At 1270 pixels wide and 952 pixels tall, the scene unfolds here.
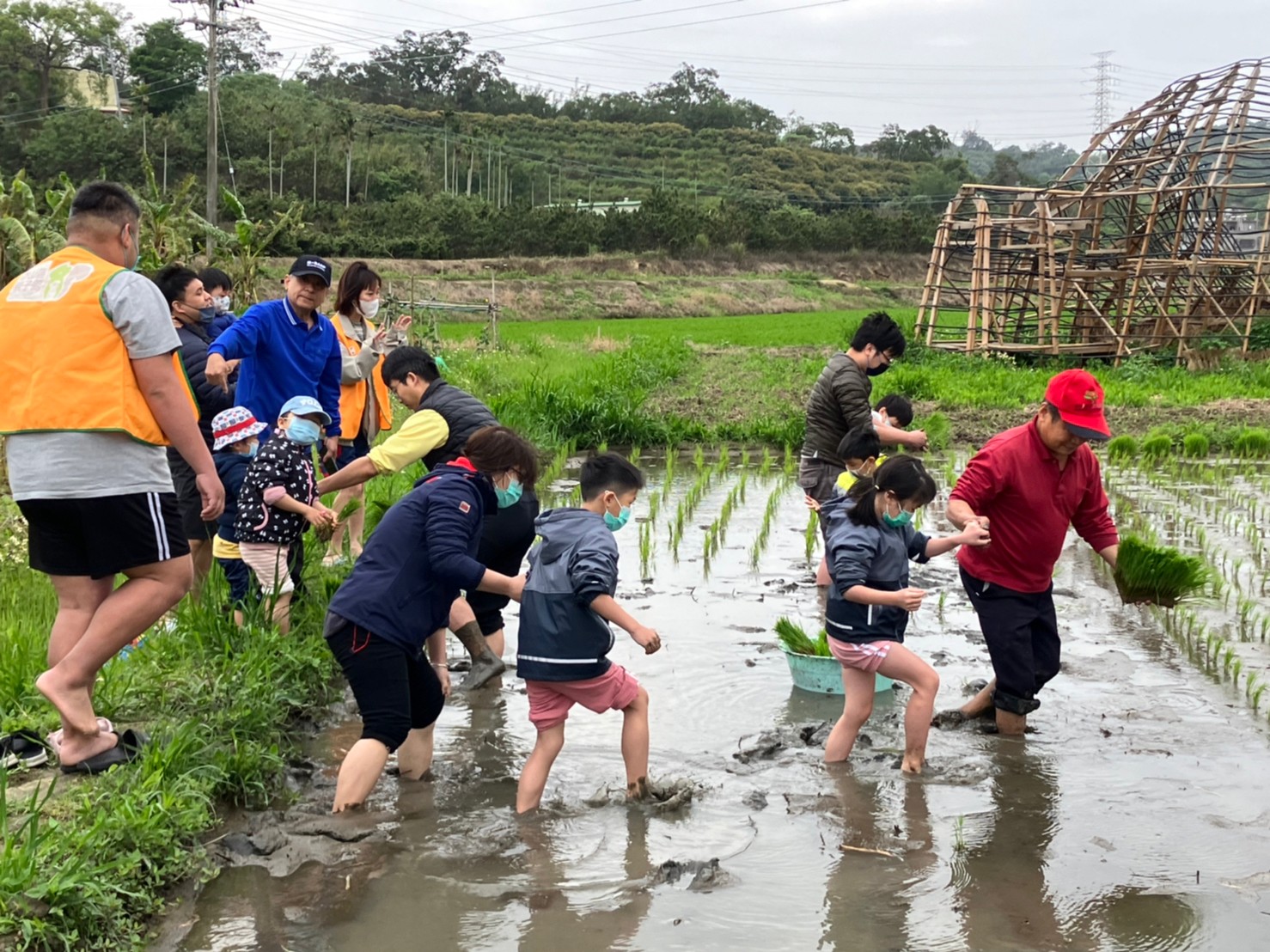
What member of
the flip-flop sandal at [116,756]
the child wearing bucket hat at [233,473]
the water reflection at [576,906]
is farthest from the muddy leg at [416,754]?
the child wearing bucket hat at [233,473]

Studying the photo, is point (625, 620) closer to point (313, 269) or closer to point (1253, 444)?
point (313, 269)

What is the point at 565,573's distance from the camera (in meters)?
4.02

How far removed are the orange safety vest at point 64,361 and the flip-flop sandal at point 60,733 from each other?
99cm

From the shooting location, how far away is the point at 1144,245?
64.7ft

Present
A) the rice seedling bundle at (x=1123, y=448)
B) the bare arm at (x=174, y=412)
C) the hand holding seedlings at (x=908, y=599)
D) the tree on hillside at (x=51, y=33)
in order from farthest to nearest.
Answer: the tree on hillside at (x=51, y=33) → the rice seedling bundle at (x=1123, y=448) → the hand holding seedlings at (x=908, y=599) → the bare arm at (x=174, y=412)

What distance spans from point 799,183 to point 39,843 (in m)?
82.3

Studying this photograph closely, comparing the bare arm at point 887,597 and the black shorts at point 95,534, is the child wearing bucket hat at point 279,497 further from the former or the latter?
the bare arm at point 887,597

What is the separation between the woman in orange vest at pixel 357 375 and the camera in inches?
272

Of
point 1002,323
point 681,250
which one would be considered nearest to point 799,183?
point 681,250

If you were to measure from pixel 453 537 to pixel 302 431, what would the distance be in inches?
62.0

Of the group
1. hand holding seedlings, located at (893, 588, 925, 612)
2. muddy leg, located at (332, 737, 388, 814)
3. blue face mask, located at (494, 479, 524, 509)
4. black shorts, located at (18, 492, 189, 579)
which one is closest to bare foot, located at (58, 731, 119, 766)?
black shorts, located at (18, 492, 189, 579)

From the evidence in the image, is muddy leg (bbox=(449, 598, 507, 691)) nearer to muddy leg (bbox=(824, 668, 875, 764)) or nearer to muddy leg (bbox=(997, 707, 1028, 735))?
muddy leg (bbox=(824, 668, 875, 764))

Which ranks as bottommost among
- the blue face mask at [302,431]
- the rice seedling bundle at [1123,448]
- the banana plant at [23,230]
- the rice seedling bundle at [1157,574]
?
the rice seedling bundle at [1123,448]

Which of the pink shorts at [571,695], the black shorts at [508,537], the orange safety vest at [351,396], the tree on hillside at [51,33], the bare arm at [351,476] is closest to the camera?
the pink shorts at [571,695]
